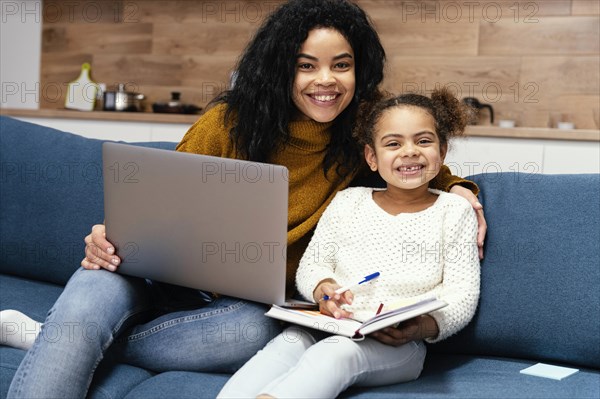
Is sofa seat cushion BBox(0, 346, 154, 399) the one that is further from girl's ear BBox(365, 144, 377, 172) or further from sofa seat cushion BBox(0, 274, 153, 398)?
girl's ear BBox(365, 144, 377, 172)

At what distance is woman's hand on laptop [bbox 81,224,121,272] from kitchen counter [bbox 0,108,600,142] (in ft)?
5.34

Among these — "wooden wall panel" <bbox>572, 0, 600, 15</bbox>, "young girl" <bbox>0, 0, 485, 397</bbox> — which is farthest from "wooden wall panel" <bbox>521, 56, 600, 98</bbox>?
"young girl" <bbox>0, 0, 485, 397</bbox>

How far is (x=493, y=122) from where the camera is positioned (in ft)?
10.7

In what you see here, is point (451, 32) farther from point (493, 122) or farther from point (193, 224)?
point (193, 224)

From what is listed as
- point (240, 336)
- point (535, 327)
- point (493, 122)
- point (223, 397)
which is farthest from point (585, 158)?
point (223, 397)

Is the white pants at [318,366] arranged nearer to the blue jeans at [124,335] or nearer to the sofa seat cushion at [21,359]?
the blue jeans at [124,335]


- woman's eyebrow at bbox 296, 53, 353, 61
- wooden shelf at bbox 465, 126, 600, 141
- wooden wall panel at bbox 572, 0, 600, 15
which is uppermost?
wooden wall panel at bbox 572, 0, 600, 15

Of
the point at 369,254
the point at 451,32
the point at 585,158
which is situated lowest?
the point at 369,254

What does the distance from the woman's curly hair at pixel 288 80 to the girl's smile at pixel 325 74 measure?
2 centimetres

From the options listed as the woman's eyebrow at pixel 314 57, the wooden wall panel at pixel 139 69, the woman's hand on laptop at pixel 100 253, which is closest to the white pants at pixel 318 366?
the woman's hand on laptop at pixel 100 253

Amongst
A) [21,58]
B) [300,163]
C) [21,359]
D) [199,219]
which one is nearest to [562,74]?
[300,163]

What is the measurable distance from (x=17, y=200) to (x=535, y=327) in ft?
4.61

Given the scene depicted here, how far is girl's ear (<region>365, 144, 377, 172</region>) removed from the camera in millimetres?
1716

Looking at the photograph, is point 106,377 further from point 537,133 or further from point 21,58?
point 21,58
